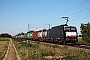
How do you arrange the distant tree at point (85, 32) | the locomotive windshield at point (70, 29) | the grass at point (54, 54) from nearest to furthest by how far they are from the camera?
the grass at point (54, 54) < the locomotive windshield at point (70, 29) < the distant tree at point (85, 32)

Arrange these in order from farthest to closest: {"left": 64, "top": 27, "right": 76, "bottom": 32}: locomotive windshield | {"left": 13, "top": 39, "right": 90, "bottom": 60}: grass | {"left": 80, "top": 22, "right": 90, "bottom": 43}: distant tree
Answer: {"left": 80, "top": 22, "right": 90, "bottom": 43}: distant tree
{"left": 64, "top": 27, "right": 76, "bottom": 32}: locomotive windshield
{"left": 13, "top": 39, "right": 90, "bottom": 60}: grass

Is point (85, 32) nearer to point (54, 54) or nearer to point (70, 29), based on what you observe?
point (70, 29)

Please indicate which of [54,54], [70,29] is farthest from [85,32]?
[54,54]

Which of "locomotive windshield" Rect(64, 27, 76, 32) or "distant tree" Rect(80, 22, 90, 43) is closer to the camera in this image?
"locomotive windshield" Rect(64, 27, 76, 32)

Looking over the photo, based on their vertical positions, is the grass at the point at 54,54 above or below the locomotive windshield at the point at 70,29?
below

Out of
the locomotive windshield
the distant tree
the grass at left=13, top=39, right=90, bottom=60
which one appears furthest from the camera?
the distant tree

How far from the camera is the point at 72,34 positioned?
3206cm

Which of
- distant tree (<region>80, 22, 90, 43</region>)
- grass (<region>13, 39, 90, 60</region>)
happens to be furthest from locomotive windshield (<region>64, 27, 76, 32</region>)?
distant tree (<region>80, 22, 90, 43</region>)

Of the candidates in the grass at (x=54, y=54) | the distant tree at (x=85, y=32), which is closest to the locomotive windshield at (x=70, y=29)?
the grass at (x=54, y=54)

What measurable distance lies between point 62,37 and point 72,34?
1940 mm

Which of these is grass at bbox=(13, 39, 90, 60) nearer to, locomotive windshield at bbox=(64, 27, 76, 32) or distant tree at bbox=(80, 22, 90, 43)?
locomotive windshield at bbox=(64, 27, 76, 32)

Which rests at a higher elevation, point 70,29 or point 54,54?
point 70,29

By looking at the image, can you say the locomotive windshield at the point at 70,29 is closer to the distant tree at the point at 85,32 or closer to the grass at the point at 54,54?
the grass at the point at 54,54

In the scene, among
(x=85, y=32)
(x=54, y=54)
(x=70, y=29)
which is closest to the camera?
(x=54, y=54)
